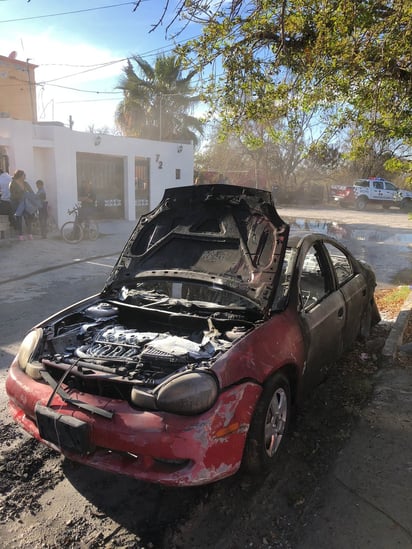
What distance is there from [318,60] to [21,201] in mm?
9380

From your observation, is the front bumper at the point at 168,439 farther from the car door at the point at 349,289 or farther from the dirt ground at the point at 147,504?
the car door at the point at 349,289

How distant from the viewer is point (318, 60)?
219 inches

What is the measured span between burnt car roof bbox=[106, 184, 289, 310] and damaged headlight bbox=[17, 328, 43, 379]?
0.88 meters

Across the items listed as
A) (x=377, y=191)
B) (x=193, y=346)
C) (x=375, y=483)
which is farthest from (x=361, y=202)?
(x=193, y=346)

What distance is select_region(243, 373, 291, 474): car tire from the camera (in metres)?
2.73

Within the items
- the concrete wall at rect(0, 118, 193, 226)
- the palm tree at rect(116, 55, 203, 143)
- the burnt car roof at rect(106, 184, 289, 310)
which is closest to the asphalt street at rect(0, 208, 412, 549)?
the burnt car roof at rect(106, 184, 289, 310)

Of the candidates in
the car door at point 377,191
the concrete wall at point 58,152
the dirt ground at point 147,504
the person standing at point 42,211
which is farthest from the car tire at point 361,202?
the dirt ground at point 147,504

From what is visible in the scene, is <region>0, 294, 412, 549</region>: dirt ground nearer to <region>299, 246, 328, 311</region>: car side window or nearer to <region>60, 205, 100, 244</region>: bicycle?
<region>299, 246, 328, 311</region>: car side window

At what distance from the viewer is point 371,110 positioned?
6.22 meters

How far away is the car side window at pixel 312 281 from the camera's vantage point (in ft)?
12.2

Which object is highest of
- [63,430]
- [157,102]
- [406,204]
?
[157,102]

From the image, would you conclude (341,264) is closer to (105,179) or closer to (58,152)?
(58,152)

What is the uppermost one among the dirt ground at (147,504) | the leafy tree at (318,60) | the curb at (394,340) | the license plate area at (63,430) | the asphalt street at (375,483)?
the leafy tree at (318,60)

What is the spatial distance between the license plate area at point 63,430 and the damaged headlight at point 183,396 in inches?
13.0
